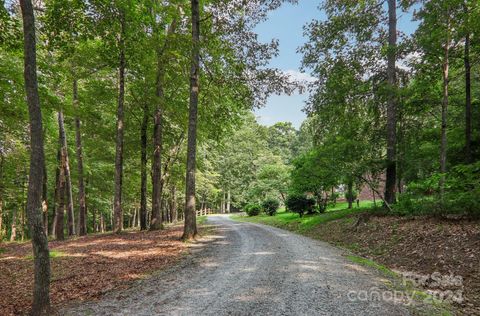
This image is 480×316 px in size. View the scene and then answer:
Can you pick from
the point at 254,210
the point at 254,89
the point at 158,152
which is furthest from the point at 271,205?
the point at 254,89

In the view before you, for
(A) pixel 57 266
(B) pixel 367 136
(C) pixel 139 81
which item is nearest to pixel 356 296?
(A) pixel 57 266

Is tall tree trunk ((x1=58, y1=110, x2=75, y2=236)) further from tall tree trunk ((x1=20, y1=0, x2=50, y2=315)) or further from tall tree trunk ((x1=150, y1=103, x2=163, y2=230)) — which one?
tall tree trunk ((x1=20, y1=0, x2=50, y2=315))

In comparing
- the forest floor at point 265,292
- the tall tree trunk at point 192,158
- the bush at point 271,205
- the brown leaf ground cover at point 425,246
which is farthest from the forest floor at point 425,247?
the bush at point 271,205

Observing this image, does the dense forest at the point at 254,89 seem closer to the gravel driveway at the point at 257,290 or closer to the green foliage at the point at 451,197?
the green foliage at the point at 451,197

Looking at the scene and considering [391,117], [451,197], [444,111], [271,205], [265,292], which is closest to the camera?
[265,292]

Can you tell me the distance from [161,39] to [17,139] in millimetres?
13740

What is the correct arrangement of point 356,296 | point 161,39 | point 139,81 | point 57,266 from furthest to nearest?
1. point 139,81
2. point 161,39
3. point 57,266
4. point 356,296

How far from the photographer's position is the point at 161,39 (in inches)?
514

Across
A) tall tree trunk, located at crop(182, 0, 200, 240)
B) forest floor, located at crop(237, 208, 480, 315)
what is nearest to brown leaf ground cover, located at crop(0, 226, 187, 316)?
tall tree trunk, located at crop(182, 0, 200, 240)

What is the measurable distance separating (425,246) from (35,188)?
29.8 ft

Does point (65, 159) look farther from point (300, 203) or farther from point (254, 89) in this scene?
point (300, 203)

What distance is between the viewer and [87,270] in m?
7.76

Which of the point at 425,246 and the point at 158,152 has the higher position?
the point at 158,152

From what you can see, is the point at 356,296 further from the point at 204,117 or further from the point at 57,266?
the point at 204,117
